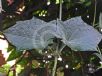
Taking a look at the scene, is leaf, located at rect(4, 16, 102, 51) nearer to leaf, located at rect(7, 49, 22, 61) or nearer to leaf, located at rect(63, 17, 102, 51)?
leaf, located at rect(63, 17, 102, 51)

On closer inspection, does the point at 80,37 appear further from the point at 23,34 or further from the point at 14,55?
the point at 14,55

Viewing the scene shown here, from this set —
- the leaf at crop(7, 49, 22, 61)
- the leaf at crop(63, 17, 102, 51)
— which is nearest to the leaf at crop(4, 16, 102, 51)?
the leaf at crop(63, 17, 102, 51)

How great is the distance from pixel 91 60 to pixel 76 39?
0.36 meters

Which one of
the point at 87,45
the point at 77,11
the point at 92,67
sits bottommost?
the point at 92,67

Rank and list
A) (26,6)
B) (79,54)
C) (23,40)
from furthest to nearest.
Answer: (26,6)
(79,54)
(23,40)

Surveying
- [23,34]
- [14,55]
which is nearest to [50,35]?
[23,34]

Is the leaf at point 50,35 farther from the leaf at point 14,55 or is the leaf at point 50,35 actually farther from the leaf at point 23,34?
the leaf at point 14,55

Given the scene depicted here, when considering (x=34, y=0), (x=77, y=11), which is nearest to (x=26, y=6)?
(x=34, y=0)

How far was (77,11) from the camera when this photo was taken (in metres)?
0.81

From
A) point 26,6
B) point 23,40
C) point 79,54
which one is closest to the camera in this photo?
point 23,40

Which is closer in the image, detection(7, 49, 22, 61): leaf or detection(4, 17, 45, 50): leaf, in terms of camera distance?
detection(4, 17, 45, 50): leaf

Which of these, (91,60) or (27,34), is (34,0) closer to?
(91,60)

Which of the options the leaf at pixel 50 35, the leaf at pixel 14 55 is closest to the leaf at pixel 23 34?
the leaf at pixel 50 35

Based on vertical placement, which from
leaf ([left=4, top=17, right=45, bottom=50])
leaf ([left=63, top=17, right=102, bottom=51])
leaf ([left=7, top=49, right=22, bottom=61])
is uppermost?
leaf ([left=4, top=17, right=45, bottom=50])
